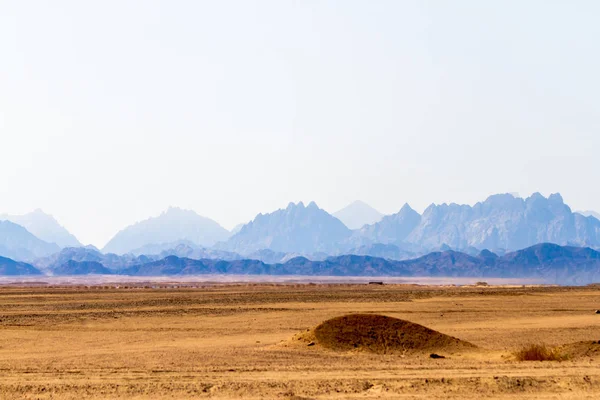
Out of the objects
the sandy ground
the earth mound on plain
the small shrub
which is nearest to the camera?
the sandy ground

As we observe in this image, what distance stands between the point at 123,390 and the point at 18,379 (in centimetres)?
358

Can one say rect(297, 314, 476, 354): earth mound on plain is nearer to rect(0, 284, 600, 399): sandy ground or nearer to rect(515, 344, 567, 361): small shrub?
rect(0, 284, 600, 399): sandy ground

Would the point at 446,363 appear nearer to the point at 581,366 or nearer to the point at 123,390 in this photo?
the point at 581,366

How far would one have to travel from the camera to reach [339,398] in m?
16.9

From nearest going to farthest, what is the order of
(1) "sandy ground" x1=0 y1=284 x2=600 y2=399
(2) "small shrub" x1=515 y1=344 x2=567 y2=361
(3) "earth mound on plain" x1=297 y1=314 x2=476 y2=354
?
(1) "sandy ground" x1=0 y1=284 x2=600 y2=399
(2) "small shrub" x1=515 y1=344 x2=567 y2=361
(3) "earth mound on plain" x1=297 y1=314 x2=476 y2=354

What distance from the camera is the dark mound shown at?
2753 centimetres

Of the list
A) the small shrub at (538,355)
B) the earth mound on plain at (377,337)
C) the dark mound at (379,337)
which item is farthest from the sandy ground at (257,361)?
the dark mound at (379,337)

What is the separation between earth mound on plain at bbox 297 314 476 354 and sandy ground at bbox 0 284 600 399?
0.79 metres

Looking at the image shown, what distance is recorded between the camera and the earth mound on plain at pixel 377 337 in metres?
27.5

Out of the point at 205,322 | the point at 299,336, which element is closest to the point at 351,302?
the point at 205,322

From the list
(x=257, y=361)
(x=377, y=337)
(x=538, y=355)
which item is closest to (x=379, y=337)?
(x=377, y=337)

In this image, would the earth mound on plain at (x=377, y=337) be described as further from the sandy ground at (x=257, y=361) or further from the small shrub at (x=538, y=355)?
the small shrub at (x=538, y=355)

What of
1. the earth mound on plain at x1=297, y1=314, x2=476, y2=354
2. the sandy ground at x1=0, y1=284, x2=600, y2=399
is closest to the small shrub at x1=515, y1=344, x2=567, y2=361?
the sandy ground at x1=0, y1=284, x2=600, y2=399

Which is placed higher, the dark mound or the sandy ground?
the dark mound
